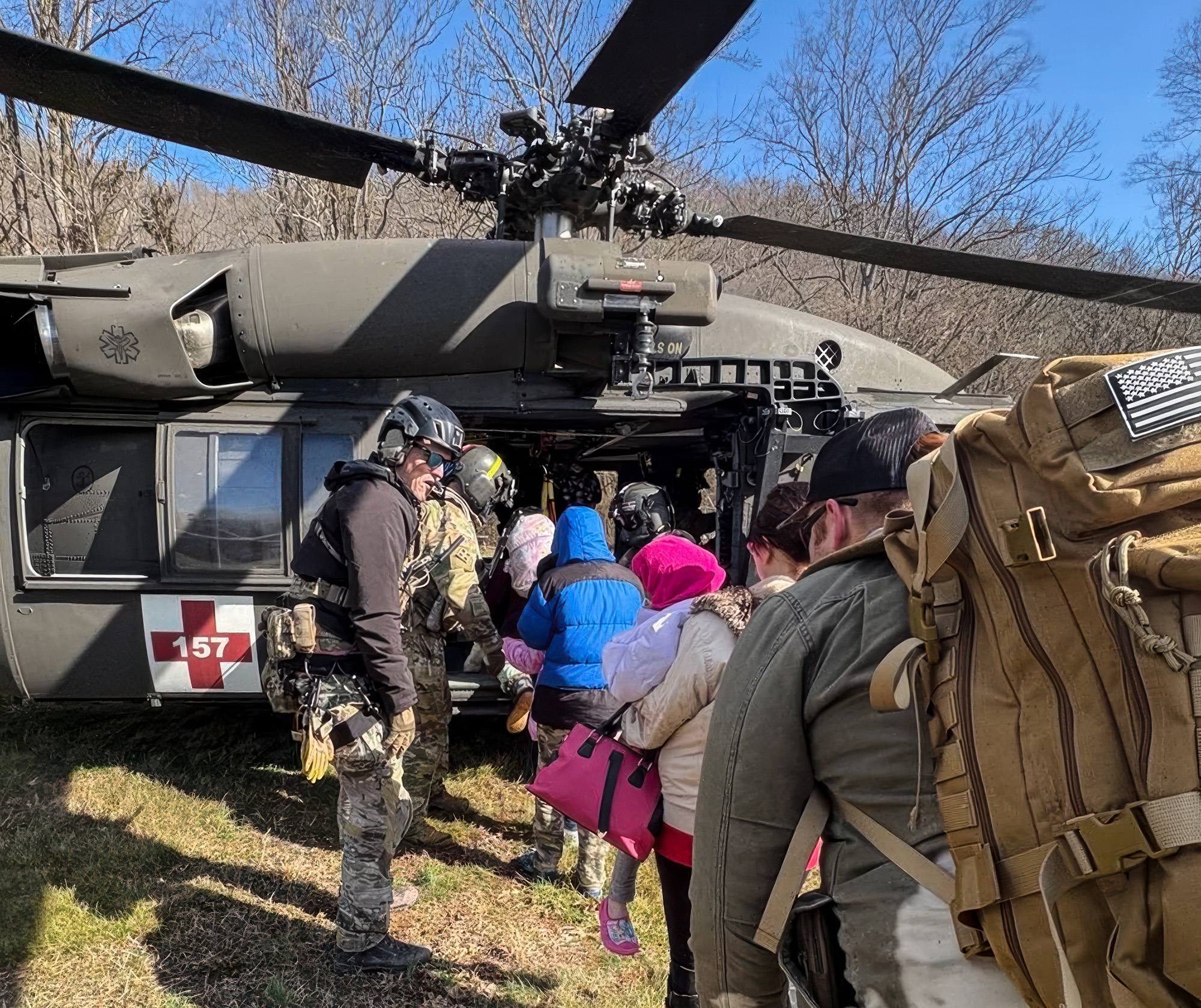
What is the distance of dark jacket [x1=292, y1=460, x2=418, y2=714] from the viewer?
309cm

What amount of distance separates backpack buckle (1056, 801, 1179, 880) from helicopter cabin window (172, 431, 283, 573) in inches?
165

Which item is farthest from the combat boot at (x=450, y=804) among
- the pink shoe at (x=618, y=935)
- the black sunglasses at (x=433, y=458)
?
the black sunglasses at (x=433, y=458)

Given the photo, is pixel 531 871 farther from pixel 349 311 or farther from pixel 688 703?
pixel 349 311

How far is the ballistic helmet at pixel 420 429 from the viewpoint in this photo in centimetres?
346

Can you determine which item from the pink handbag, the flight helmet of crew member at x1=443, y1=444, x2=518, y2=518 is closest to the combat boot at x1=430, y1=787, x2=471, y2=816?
the flight helmet of crew member at x1=443, y1=444, x2=518, y2=518

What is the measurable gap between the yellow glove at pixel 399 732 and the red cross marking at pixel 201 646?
5.10ft

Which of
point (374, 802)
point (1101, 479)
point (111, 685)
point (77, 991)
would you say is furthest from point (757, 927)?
point (111, 685)

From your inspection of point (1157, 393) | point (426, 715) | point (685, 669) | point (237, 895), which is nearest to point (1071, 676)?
point (1157, 393)

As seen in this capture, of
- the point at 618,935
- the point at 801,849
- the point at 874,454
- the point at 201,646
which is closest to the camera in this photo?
the point at 801,849

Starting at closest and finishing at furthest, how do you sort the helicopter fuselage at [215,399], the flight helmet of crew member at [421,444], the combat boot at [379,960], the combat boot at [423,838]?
the combat boot at [379,960]
the flight helmet of crew member at [421,444]
the combat boot at [423,838]
the helicopter fuselage at [215,399]

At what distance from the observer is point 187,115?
12.5ft

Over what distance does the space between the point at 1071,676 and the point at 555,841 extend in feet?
10.8

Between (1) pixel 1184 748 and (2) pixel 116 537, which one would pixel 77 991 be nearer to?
(2) pixel 116 537

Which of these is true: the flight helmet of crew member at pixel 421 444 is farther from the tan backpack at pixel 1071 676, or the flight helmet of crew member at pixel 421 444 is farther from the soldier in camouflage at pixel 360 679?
the tan backpack at pixel 1071 676
